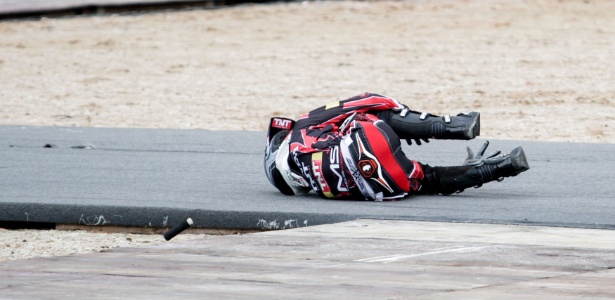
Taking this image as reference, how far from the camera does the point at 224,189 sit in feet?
21.9

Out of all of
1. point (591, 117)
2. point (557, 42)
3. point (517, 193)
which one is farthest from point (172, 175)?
point (557, 42)

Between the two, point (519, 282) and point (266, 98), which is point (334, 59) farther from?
point (519, 282)

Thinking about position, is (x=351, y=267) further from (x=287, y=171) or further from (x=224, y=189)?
(x=224, y=189)

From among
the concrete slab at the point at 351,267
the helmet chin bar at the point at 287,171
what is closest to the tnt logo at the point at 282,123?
the helmet chin bar at the point at 287,171

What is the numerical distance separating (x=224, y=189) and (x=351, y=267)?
2.00 m

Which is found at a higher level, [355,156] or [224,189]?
[355,156]

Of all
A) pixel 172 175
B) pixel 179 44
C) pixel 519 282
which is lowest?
pixel 179 44

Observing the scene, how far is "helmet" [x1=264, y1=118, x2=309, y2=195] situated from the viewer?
640cm

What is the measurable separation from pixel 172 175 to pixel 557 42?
349 inches

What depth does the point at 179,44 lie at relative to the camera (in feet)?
53.4

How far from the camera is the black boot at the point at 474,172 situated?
6148 millimetres

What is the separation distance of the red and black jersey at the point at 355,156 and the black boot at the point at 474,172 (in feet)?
0.29

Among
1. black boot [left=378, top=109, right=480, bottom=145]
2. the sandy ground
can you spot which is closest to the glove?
black boot [left=378, top=109, right=480, bottom=145]

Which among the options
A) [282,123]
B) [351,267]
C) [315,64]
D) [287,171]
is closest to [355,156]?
[287,171]
